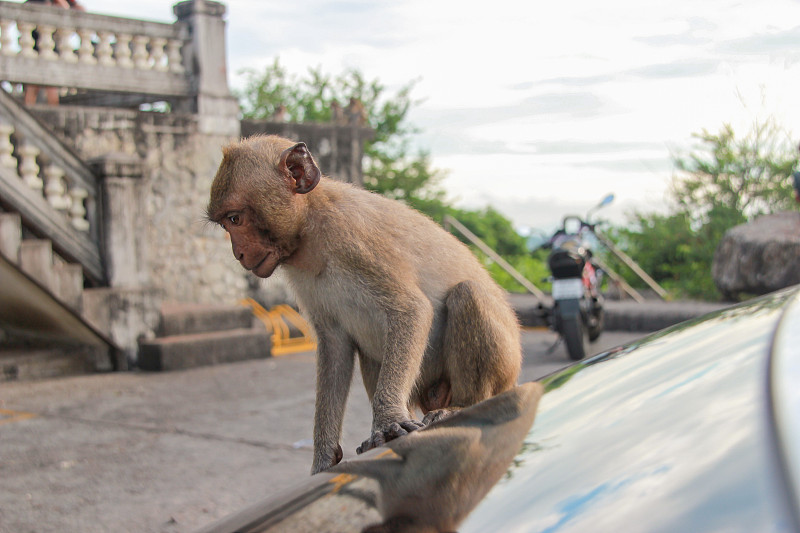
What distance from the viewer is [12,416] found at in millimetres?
5418

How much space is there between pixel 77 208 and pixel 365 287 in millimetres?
5574

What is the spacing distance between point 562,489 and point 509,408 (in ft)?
1.41

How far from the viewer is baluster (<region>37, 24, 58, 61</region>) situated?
7543 millimetres

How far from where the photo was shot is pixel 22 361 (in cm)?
676

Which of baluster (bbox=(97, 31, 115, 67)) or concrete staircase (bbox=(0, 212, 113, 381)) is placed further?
baluster (bbox=(97, 31, 115, 67))

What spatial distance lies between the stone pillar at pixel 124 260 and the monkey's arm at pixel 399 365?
541 centimetres

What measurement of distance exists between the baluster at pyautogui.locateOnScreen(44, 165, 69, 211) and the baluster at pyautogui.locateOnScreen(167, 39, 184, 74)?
213 centimetres

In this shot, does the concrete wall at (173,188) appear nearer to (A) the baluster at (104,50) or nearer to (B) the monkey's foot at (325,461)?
(A) the baluster at (104,50)

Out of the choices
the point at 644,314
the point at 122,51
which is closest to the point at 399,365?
the point at 122,51

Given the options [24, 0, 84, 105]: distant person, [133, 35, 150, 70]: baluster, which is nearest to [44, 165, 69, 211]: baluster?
[133, 35, 150, 70]: baluster

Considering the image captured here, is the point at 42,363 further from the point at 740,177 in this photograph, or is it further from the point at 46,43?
the point at 740,177

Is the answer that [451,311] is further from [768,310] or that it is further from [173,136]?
[173,136]

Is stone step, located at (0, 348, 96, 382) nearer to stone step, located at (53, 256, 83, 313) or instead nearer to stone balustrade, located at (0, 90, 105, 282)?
stone step, located at (53, 256, 83, 313)

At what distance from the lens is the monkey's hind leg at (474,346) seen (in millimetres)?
2346
